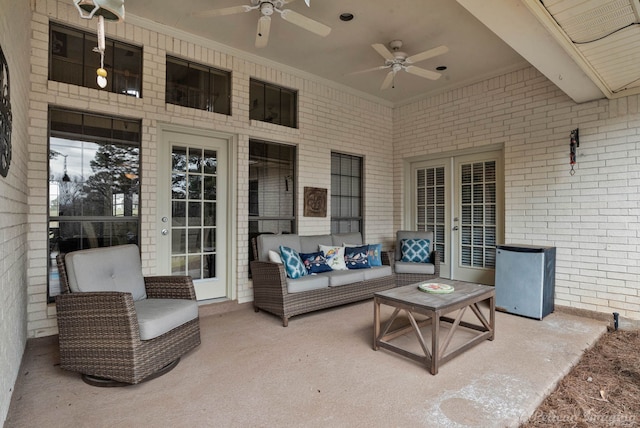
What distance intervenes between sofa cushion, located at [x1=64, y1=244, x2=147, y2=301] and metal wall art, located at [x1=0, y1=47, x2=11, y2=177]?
837 millimetres

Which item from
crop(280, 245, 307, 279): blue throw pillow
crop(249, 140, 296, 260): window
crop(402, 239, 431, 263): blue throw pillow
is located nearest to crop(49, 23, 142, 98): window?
crop(249, 140, 296, 260): window

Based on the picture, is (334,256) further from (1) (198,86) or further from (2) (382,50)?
(1) (198,86)

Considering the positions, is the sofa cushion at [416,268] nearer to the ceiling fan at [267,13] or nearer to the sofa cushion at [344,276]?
the sofa cushion at [344,276]

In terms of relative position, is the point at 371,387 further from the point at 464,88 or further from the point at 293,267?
the point at 464,88

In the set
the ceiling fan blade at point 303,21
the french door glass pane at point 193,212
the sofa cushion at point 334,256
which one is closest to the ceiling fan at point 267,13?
the ceiling fan blade at point 303,21

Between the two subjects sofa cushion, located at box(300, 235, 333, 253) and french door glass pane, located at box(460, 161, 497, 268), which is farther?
french door glass pane, located at box(460, 161, 497, 268)

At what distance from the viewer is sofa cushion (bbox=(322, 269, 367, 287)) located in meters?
3.94

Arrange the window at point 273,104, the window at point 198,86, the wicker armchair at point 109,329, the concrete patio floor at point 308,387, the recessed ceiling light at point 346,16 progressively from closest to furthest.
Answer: the concrete patio floor at point 308,387
the wicker armchair at point 109,329
the recessed ceiling light at point 346,16
the window at point 198,86
the window at point 273,104

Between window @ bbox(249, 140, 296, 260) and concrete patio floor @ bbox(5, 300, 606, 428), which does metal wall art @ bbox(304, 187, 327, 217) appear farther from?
concrete patio floor @ bbox(5, 300, 606, 428)

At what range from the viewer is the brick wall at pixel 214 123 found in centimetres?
302

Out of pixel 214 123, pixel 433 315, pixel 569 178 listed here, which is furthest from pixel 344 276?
pixel 569 178

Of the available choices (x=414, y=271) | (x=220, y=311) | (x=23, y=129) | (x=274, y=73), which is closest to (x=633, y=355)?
(x=414, y=271)

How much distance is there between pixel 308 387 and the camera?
2.28 metres

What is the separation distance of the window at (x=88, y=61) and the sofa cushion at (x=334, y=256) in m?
2.76
